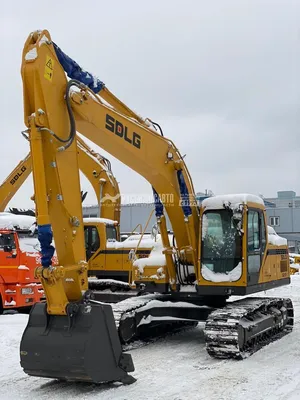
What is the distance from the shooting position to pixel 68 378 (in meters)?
6.42

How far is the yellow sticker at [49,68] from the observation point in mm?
6738

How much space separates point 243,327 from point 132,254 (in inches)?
147

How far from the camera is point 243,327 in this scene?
8.65 metres

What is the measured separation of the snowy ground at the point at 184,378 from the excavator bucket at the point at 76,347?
1.03 feet

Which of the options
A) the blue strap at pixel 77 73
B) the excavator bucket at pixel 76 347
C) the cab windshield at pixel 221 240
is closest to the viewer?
the excavator bucket at pixel 76 347

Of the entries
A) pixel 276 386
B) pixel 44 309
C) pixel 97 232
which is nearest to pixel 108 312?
pixel 44 309

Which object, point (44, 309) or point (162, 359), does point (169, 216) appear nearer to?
point (162, 359)

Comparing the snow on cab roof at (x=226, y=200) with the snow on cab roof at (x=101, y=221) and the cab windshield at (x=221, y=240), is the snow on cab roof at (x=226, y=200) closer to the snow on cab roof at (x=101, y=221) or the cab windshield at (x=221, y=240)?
the cab windshield at (x=221, y=240)

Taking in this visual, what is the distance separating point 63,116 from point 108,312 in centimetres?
248

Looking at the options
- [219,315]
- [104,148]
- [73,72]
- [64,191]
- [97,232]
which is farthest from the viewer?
[97,232]

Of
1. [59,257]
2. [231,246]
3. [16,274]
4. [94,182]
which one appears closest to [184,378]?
[59,257]

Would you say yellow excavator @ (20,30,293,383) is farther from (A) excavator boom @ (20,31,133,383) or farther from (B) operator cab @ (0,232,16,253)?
(B) operator cab @ (0,232,16,253)

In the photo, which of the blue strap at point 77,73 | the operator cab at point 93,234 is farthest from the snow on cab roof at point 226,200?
the operator cab at point 93,234

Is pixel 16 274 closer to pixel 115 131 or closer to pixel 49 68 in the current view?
pixel 115 131
